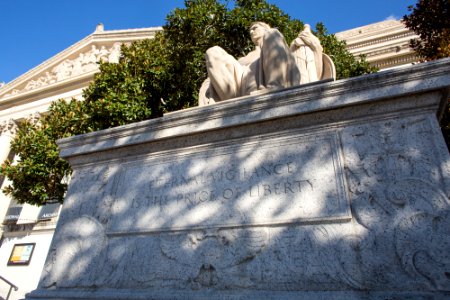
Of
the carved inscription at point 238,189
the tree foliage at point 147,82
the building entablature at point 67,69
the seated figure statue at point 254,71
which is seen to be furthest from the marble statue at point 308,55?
the building entablature at point 67,69

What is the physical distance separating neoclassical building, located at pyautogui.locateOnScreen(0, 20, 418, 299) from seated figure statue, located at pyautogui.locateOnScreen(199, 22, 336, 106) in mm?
8906

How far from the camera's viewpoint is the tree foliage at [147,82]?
10.4 meters

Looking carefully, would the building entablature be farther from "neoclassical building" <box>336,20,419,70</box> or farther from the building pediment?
"neoclassical building" <box>336,20,419,70</box>

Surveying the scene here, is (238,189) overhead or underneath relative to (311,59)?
underneath

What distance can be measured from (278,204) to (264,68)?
177cm

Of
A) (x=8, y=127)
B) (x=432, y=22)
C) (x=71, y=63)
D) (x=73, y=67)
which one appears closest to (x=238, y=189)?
(x=432, y=22)

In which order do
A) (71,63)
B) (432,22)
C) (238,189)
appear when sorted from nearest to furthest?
(238,189), (432,22), (71,63)

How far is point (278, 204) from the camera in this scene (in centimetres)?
260

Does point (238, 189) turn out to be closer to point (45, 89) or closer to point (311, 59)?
point (311, 59)

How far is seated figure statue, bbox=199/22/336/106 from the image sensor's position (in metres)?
3.60

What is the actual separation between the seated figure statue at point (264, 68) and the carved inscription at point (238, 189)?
3.20 feet

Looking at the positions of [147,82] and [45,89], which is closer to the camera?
[147,82]

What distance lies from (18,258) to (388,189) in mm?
22168

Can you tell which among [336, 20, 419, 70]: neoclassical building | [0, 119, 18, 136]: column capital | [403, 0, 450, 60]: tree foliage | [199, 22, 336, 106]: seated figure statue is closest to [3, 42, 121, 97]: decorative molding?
[0, 119, 18, 136]: column capital
